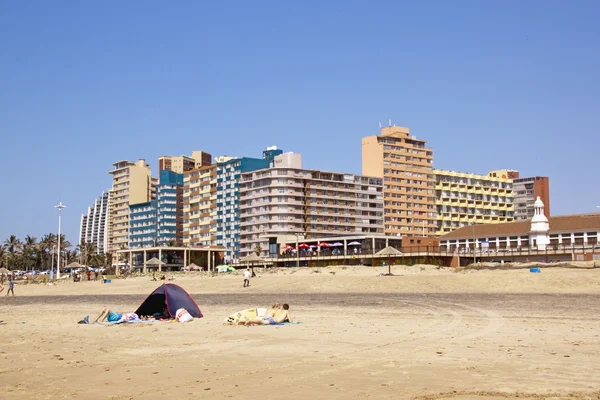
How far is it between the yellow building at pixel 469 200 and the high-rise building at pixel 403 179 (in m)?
2.74

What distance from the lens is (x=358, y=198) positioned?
143 m

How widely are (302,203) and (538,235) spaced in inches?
2257

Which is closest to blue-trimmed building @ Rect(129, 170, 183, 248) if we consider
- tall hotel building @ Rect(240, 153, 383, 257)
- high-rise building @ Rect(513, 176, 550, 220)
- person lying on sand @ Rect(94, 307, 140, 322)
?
tall hotel building @ Rect(240, 153, 383, 257)

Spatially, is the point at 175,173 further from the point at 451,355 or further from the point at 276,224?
the point at 451,355

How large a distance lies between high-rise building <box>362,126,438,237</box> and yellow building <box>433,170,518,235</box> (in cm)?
274

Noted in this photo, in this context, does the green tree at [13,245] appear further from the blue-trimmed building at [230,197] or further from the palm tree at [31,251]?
the blue-trimmed building at [230,197]

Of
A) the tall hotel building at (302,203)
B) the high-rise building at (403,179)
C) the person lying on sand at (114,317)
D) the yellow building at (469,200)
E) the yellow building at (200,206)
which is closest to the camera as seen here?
the person lying on sand at (114,317)

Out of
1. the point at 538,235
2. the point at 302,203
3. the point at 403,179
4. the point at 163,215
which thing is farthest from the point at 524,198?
the point at 163,215

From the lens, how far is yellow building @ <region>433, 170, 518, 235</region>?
Answer: 15438cm

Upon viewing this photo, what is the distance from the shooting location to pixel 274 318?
2177 centimetres

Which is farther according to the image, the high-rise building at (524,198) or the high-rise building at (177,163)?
the high-rise building at (177,163)

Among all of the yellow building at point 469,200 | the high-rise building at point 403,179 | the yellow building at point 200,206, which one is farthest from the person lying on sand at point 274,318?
the yellow building at point 200,206

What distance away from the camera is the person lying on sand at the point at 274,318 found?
2125cm

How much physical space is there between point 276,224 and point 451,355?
400 ft
